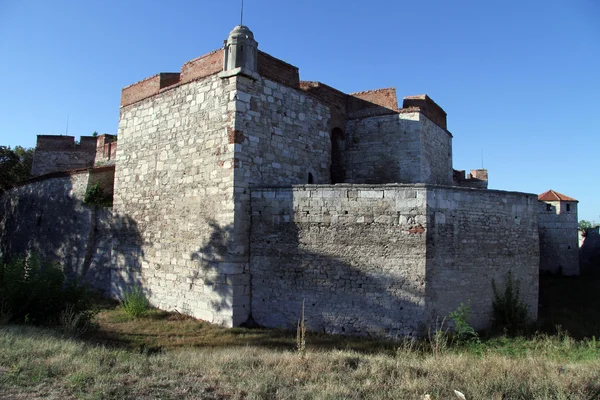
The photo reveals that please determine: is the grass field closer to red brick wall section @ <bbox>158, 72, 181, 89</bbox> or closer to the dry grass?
the dry grass

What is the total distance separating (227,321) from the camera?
9.69 meters

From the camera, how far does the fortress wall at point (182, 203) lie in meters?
9.95

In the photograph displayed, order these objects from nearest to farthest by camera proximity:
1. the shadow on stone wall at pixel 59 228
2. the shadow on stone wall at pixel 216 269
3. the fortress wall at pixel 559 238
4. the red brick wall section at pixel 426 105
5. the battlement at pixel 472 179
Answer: the shadow on stone wall at pixel 216 269, the red brick wall section at pixel 426 105, the shadow on stone wall at pixel 59 228, the battlement at pixel 472 179, the fortress wall at pixel 559 238

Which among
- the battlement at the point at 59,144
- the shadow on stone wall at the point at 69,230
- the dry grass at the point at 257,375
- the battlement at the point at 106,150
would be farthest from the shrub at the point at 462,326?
the battlement at the point at 59,144

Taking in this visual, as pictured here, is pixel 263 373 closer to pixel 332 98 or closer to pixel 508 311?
pixel 508 311

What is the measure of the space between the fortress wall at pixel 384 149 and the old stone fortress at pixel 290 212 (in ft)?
0.11

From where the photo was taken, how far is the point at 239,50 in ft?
33.4

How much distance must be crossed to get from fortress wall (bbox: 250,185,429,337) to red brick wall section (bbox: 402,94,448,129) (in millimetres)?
5287

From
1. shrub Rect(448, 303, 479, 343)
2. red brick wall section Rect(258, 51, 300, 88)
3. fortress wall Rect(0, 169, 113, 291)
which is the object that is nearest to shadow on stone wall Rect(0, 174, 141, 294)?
fortress wall Rect(0, 169, 113, 291)

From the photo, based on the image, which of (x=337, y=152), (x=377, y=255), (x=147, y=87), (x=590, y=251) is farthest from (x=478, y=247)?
(x=590, y=251)

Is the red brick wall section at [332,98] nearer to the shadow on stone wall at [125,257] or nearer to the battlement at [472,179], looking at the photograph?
the shadow on stone wall at [125,257]

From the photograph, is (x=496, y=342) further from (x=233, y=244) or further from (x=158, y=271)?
(x=158, y=271)

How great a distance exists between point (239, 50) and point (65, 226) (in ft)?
32.4

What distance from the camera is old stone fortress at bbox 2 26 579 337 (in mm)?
9227
